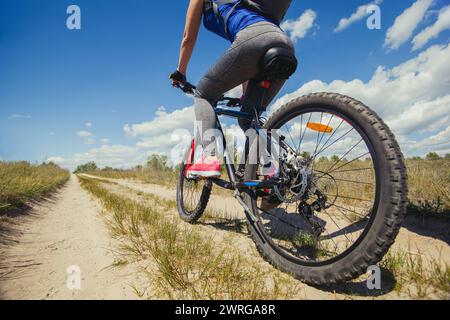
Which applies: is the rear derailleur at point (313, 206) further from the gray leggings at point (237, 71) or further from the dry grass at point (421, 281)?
the gray leggings at point (237, 71)

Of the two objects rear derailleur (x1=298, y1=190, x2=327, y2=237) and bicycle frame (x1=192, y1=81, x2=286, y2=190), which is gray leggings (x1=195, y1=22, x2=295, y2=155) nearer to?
bicycle frame (x1=192, y1=81, x2=286, y2=190)

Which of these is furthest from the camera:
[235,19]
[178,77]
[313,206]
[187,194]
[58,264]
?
[187,194]

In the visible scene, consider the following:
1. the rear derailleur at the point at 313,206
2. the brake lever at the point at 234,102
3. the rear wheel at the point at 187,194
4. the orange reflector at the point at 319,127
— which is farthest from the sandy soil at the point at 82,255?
the brake lever at the point at 234,102

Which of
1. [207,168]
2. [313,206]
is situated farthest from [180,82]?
[313,206]

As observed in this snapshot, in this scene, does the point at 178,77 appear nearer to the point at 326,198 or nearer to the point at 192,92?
the point at 192,92

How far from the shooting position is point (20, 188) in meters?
3.74

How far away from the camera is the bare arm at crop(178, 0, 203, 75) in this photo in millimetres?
2057

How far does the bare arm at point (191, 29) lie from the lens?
2.06 metres

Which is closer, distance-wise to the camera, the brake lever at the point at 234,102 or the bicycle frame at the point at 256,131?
the bicycle frame at the point at 256,131

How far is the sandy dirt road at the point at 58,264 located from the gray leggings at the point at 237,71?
128cm

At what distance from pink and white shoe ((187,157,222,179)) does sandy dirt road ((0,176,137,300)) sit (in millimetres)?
992

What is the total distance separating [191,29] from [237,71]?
0.64 metres

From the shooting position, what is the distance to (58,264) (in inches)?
64.7
